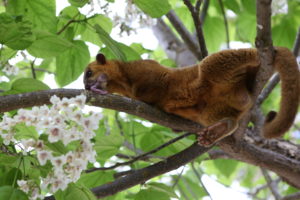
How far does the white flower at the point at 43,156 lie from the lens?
1887mm

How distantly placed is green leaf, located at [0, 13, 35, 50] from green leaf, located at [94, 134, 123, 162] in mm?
1033

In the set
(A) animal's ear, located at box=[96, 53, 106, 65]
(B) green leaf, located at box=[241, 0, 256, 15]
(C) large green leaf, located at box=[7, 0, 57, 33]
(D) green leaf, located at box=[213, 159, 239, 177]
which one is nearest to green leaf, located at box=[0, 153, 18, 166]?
(C) large green leaf, located at box=[7, 0, 57, 33]

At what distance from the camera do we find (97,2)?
2.94 m

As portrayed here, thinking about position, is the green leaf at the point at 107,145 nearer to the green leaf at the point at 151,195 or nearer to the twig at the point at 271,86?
the green leaf at the point at 151,195

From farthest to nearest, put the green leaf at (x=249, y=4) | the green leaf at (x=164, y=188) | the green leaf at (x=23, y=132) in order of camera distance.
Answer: the green leaf at (x=249, y=4) < the green leaf at (x=164, y=188) < the green leaf at (x=23, y=132)

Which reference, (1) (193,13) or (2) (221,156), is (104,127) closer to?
(2) (221,156)

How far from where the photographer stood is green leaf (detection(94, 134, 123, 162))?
3.03 m

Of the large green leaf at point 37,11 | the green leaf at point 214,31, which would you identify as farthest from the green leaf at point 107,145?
the green leaf at point 214,31

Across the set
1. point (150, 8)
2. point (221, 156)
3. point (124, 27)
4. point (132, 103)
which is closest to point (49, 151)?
point (132, 103)

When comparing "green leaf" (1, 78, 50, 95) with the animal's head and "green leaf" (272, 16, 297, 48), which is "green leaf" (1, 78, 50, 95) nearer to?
the animal's head

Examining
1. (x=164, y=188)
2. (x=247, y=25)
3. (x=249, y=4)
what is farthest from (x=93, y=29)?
(x=247, y=25)

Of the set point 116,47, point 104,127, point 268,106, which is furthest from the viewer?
point 268,106

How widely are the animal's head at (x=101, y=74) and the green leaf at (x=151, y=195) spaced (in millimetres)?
944

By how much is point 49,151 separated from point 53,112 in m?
0.19
